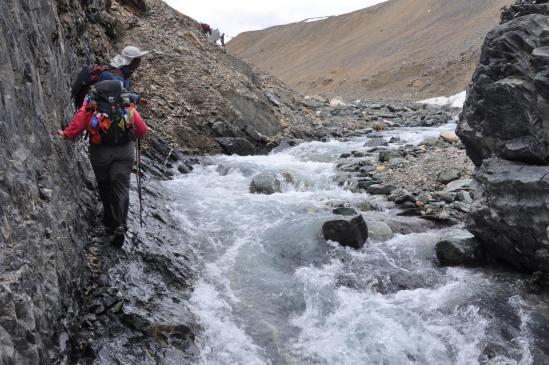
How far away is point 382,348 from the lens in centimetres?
541

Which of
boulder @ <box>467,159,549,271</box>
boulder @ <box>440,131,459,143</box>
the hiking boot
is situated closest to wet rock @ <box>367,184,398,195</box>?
boulder @ <box>467,159,549,271</box>

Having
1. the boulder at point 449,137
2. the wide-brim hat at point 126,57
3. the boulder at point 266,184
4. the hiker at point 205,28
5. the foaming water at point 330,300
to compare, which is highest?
the hiker at point 205,28

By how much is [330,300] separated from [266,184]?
14.4ft

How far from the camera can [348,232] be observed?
730cm

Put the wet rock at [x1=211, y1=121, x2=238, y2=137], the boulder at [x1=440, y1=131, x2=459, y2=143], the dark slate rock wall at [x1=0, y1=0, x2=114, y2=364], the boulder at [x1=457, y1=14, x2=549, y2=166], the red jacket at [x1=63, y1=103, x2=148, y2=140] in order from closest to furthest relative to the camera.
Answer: the dark slate rock wall at [x1=0, y1=0, x2=114, y2=364] → the red jacket at [x1=63, y1=103, x2=148, y2=140] → the boulder at [x1=457, y1=14, x2=549, y2=166] → the boulder at [x1=440, y1=131, x2=459, y2=143] → the wet rock at [x1=211, y1=121, x2=238, y2=137]

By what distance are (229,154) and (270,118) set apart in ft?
9.11

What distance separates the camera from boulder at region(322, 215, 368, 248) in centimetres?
730

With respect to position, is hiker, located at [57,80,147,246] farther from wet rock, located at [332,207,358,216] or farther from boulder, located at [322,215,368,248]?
wet rock, located at [332,207,358,216]

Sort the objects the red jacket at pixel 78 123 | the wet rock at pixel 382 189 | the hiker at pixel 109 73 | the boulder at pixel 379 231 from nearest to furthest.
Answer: the red jacket at pixel 78 123 → the hiker at pixel 109 73 → the boulder at pixel 379 231 → the wet rock at pixel 382 189

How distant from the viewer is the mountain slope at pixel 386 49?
35125mm

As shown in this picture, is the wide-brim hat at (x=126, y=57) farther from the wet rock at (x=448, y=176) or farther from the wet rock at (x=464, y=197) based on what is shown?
the wet rock at (x=448, y=176)

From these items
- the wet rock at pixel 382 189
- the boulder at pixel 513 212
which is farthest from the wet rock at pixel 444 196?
the boulder at pixel 513 212

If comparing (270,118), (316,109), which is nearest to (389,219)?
(270,118)

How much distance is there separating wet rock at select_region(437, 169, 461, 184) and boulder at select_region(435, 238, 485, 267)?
10.8 ft
